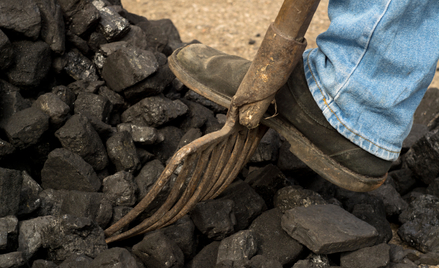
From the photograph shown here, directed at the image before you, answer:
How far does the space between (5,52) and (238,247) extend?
161cm

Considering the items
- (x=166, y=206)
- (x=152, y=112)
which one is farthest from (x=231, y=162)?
(x=152, y=112)

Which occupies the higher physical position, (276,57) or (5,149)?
(276,57)

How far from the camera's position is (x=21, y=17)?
90.1 inches

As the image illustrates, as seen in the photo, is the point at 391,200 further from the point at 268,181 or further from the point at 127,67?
the point at 127,67

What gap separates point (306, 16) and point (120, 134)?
126 centimetres

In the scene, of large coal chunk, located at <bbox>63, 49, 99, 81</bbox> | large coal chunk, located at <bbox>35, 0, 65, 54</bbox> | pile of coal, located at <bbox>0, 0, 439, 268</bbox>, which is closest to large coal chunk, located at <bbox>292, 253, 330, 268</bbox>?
pile of coal, located at <bbox>0, 0, 439, 268</bbox>

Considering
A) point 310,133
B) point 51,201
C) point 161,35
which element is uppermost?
point 310,133

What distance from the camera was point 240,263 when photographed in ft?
5.44

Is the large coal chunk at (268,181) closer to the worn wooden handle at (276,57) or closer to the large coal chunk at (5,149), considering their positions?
the worn wooden handle at (276,57)

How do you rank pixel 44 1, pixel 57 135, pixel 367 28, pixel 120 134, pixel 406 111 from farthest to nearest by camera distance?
pixel 44 1 → pixel 120 134 → pixel 57 135 → pixel 406 111 → pixel 367 28

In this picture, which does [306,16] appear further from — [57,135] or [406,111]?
[57,135]

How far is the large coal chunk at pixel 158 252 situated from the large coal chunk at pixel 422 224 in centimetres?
126

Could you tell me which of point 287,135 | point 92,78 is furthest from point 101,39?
point 287,135

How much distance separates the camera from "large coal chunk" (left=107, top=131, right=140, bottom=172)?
2223 millimetres
